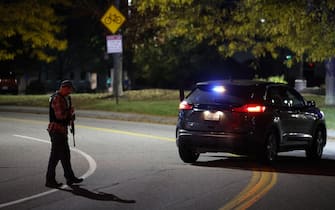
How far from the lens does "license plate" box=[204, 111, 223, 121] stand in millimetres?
12742

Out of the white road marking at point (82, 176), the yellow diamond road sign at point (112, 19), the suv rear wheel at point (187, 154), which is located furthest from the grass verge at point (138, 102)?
the suv rear wheel at point (187, 154)

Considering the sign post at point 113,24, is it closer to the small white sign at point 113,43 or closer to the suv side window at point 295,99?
the small white sign at point 113,43

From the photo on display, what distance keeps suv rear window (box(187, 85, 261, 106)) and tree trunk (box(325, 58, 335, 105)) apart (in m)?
16.7

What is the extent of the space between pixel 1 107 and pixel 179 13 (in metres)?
10.4

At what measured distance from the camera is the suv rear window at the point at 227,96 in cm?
1280

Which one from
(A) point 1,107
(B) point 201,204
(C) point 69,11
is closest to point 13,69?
(C) point 69,11

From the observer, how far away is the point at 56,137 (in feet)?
35.3

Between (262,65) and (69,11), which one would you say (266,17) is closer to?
(69,11)

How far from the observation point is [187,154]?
1349 cm

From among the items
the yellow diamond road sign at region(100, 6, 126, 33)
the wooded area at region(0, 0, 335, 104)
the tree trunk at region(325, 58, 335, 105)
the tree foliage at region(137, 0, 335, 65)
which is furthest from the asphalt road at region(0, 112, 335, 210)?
the tree trunk at region(325, 58, 335, 105)

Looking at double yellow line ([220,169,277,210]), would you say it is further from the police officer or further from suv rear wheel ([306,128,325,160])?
the police officer

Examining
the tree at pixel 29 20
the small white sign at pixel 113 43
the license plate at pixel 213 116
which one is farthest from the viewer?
the tree at pixel 29 20

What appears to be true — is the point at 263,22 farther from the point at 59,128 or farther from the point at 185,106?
the point at 59,128

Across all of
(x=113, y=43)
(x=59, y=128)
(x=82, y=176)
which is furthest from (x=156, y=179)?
(x=113, y=43)
